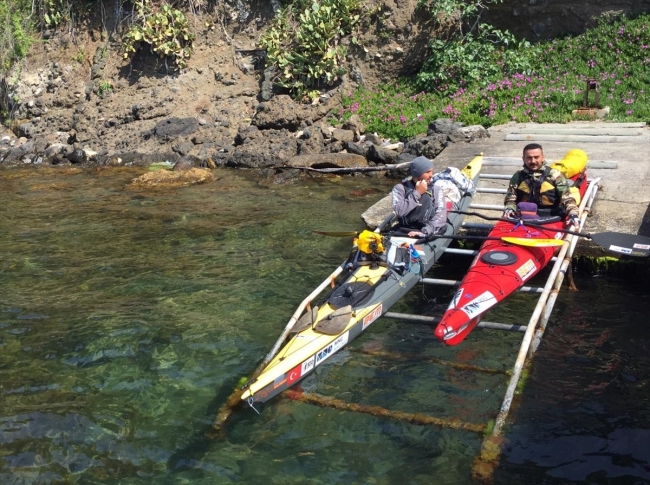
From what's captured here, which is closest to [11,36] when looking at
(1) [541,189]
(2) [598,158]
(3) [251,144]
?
(3) [251,144]

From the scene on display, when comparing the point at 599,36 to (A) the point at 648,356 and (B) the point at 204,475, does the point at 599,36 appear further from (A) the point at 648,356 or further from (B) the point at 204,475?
(B) the point at 204,475

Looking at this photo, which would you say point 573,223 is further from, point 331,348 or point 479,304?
point 331,348

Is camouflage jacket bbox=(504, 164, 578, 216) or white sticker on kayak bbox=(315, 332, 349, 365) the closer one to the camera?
white sticker on kayak bbox=(315, 332, 349, 365)

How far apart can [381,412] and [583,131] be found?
894 centimetres

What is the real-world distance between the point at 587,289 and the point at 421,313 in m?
2.23

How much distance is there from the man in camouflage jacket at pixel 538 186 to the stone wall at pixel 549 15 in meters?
10.9

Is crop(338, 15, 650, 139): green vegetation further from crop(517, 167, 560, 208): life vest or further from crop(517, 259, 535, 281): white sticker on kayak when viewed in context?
crop(517, 259, 535, 281): white sticker on kayak

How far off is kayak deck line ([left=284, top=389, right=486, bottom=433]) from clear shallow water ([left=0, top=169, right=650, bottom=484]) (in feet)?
0.35

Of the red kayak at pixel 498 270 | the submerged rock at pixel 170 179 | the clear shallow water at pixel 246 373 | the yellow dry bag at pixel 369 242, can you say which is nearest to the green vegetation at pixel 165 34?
the submerged rock at pixel 170 179

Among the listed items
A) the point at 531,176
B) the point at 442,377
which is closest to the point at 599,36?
the point at 531,176

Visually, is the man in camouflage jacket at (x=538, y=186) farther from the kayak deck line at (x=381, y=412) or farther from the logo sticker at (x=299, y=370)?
the logo sticker at (x=299, y=370)

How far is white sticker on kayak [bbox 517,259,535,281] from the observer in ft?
23.4

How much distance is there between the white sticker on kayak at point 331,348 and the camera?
6.20 m

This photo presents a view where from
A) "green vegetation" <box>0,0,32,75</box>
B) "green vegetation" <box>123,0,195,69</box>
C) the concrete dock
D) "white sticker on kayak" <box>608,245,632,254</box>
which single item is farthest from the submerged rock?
"white sticker on kayak" <box>608,245,632,254</box>
